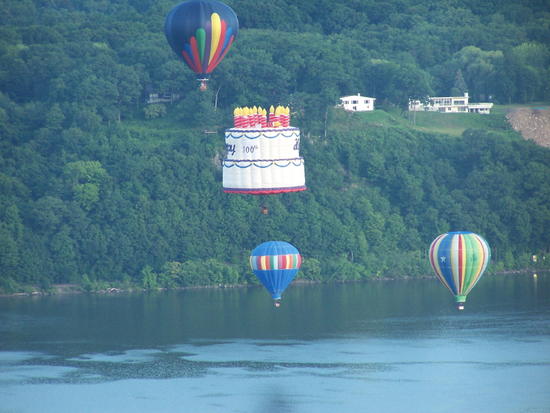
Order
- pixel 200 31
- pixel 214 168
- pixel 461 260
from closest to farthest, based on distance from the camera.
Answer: pixel 200 31
pixel 461 260
pixel 214 168

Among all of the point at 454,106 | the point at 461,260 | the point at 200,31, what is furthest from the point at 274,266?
the point at 454,106

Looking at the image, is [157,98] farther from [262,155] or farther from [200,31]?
[262,155]

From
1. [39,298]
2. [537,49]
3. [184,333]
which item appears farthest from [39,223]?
[537,49]

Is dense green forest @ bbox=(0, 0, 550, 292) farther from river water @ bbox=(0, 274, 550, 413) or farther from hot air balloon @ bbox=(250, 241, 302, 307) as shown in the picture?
hot air balloon @ bbox=(250, 241, 302, 307)

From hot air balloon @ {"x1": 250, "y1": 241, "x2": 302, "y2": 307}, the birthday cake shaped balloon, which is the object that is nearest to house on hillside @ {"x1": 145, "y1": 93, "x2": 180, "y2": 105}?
hot air balloon @ {"x1": 250, "y1": 241, "x2": 302, "y2": 307}

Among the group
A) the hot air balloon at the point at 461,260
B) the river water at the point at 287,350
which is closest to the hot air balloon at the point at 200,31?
the river water at the point at 287,350

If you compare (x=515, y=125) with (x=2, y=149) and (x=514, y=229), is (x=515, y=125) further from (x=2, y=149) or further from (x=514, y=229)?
(x=2, y=149)
